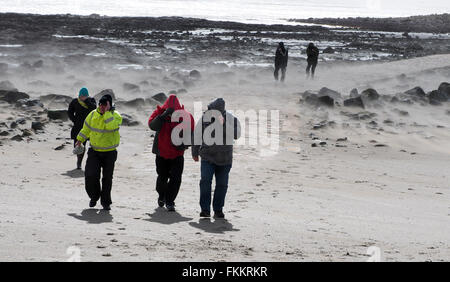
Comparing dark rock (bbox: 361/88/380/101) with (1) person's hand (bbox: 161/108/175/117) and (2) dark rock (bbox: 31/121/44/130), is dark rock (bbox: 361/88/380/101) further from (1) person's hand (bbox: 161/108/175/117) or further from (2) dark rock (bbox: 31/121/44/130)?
(1) person's hand (bbox: 161/108/175/117)

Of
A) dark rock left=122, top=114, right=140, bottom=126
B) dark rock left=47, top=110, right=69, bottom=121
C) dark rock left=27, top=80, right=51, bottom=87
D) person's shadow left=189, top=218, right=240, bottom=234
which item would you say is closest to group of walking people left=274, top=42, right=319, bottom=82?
dark rock left=27, top=80, right=51, bottom=87

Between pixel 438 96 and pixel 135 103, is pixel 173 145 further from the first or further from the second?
pixel 438 96

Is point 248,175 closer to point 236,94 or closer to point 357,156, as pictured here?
point 357,156

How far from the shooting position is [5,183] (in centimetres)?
1028

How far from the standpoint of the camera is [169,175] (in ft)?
29.4

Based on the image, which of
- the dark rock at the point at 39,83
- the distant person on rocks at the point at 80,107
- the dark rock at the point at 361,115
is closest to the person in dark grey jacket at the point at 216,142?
the distant person on rocks at the point at 80,107

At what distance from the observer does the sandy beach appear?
700 cm

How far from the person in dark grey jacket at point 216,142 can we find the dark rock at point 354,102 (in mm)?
12497

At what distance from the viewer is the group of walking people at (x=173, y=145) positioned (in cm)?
823

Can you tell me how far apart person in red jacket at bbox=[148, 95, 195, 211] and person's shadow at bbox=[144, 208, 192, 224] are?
124 millimetres

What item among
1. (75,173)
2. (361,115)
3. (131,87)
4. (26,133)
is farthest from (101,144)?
(131,87)

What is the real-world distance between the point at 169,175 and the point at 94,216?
1.15 meters
